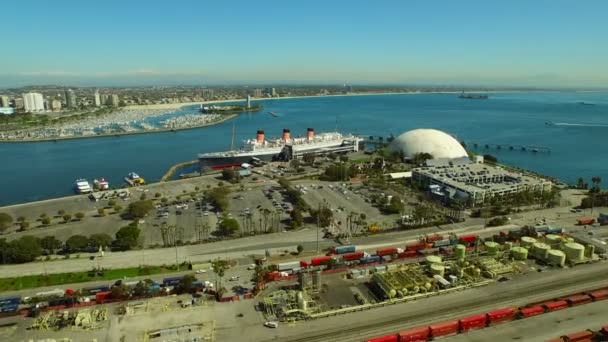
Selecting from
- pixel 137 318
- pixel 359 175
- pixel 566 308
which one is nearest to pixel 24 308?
pixel 137 318

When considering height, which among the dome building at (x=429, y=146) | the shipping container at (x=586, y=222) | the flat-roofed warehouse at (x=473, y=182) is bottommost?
the shipping container at (x=586, y=222)

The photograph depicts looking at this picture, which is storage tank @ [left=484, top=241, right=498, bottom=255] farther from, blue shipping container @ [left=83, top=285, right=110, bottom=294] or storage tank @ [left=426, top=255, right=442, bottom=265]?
blue shipping container @ [left=83, top=285, right=110, bottom=294]

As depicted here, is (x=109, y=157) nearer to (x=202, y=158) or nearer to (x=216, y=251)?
(x=202, y=158)

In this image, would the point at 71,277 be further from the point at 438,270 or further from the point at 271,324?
the point at 438,270

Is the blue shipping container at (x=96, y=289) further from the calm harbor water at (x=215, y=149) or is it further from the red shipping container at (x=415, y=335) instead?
the calm harbor water at (x=215, y=149)

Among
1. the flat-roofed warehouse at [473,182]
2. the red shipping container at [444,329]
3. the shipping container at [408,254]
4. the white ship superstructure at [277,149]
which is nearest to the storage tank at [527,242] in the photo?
the shipping container at [408,254]

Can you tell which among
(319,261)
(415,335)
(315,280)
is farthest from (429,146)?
(415,335)
